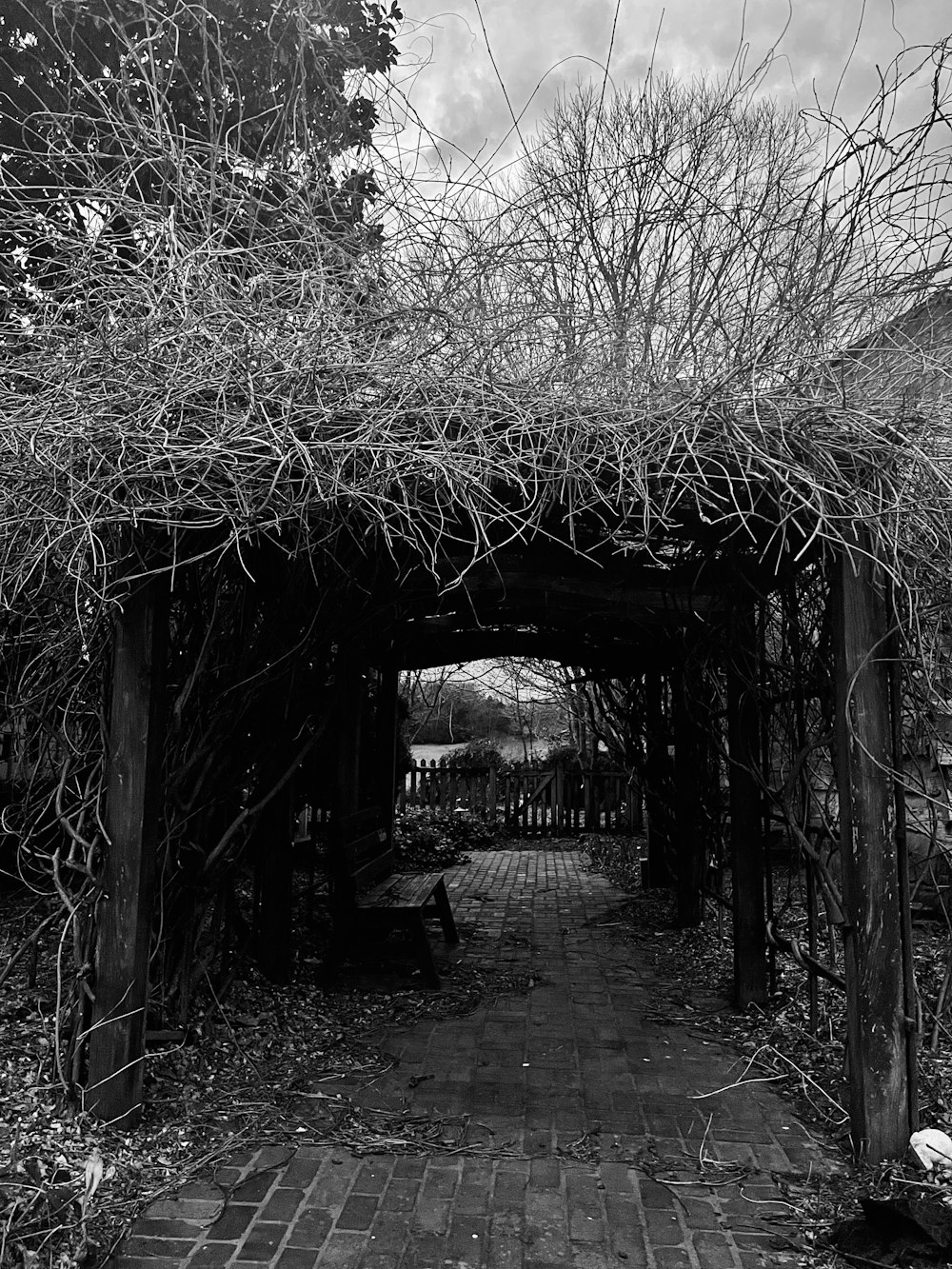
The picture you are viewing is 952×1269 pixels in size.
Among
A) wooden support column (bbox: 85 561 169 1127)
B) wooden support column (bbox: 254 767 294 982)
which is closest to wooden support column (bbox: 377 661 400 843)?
wooden support column (bbox: 254 767 294 982)

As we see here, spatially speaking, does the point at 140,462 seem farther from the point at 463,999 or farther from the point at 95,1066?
the point at 463,999

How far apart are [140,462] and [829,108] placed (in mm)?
2888

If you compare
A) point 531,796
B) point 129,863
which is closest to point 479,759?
point 531,796

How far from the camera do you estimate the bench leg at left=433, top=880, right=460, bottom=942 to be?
6676 millimetres

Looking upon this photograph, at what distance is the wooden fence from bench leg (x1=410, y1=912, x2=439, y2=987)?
8788mm

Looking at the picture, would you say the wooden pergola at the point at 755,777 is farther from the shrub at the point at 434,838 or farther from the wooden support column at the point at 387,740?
the shrub at the point at 434,838

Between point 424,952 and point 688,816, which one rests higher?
point 688,816

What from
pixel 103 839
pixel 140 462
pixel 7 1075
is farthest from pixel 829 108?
pixel 7 1075

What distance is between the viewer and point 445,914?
6801mm

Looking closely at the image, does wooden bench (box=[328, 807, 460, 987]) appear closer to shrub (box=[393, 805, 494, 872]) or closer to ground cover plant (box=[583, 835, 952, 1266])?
ground cover plant (box=[583, 835, 952, 1266])

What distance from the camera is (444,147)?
3957mm

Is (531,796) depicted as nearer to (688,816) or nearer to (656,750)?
(656,750)

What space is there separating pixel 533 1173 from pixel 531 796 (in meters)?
11.5

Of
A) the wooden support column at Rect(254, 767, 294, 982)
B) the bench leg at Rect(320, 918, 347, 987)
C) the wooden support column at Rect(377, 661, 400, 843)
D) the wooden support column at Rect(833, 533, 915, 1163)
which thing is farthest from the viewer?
the wooden support column at Rect(377, 661, 400, 843)
